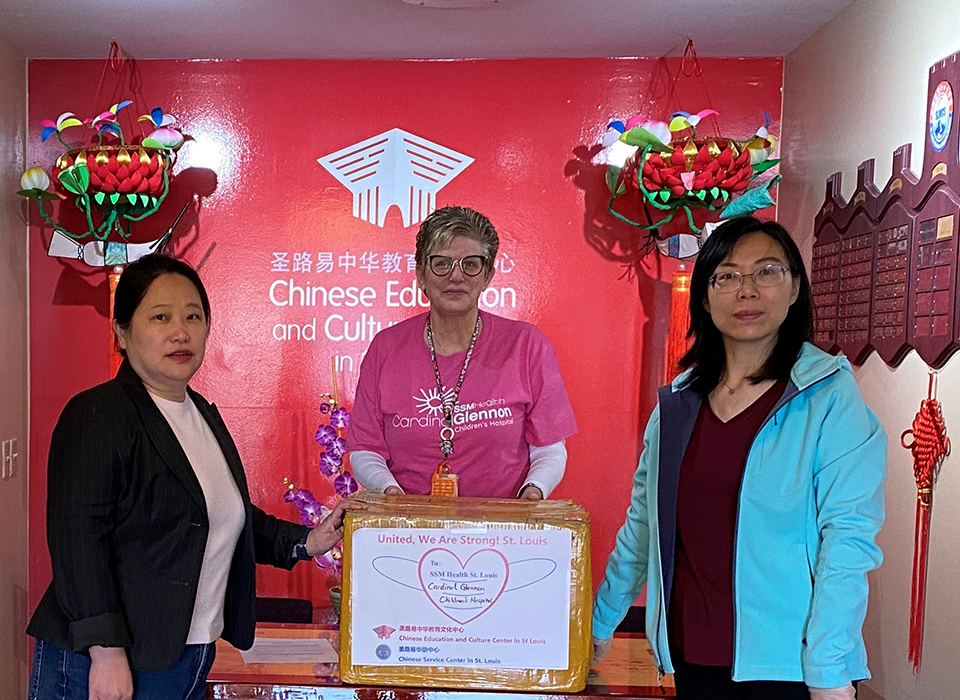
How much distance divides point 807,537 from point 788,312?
0.38 metres

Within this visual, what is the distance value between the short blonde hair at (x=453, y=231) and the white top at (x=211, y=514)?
611 millimetres

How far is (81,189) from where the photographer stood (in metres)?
3.06

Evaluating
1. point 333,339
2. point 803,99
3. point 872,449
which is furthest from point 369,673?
point 803,99

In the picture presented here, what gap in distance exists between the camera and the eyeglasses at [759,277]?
149cm

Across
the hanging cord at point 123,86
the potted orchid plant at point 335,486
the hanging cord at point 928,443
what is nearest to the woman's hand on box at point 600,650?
the hanging cord at point 928,443

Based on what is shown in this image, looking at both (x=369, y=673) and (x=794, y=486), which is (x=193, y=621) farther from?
(x=794, y=486)

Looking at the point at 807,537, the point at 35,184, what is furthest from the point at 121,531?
the point at 35,184

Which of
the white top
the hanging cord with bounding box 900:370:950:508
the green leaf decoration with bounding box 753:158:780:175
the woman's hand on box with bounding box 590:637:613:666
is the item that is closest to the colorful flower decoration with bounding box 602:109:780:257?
the green leaf decoration with bounding box 753:158:780:175

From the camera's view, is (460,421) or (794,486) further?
(460,421)

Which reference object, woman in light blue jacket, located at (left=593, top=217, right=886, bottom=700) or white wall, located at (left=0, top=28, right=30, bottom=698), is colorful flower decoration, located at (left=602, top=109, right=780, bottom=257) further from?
white wall, located at (left=0, top=28, right=30, bottom=698)

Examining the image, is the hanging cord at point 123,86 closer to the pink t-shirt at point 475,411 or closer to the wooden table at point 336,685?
the pink t-shirt at point 475,411

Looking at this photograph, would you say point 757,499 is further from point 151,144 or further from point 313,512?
point 151,144

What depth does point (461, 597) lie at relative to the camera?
1312 mm

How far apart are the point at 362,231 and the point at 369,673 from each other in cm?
234
